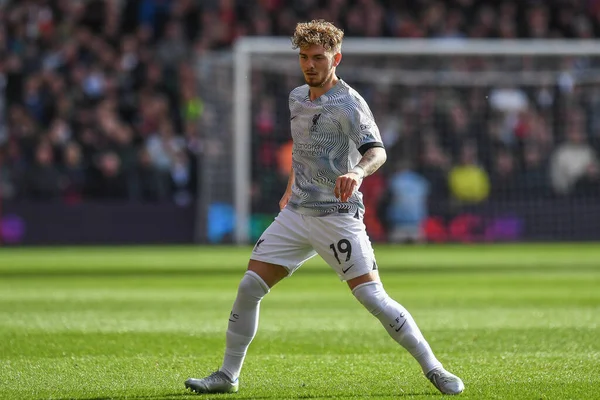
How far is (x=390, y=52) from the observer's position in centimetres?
2481

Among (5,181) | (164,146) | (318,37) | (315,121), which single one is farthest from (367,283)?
(164,146)

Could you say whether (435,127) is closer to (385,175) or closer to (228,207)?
(385,175)

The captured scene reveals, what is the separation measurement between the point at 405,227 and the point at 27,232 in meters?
8.15

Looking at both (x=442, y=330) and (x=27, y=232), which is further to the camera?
(x=27, y=232)

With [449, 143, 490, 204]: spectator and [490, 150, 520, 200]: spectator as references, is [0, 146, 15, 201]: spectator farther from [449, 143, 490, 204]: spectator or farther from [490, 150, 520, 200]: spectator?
[490, 150, 520, 200]: spectator

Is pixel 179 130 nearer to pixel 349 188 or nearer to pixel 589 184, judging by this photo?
pixel 589 184

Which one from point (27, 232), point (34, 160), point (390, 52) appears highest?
point (390, 52)

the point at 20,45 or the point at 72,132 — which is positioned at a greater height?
the point at 20,45

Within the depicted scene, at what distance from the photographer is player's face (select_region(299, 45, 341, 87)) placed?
6.90 metres

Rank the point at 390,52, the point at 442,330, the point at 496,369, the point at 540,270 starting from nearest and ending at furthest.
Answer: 1. the point at 496,369
2. the point at 442,330
3. the point at 540,270
4. the point at 390,52

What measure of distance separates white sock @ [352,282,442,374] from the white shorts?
0.13 m

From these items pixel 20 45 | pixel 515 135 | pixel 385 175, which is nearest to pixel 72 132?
pixel 20 45

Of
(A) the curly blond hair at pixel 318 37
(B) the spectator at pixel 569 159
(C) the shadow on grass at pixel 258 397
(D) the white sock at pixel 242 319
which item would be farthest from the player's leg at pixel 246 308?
(B) the spectator at pixel 569 159

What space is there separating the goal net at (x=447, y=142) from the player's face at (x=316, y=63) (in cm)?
1825
